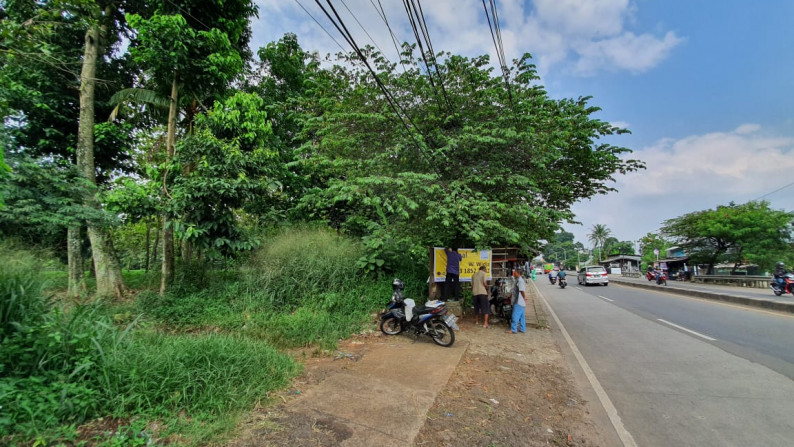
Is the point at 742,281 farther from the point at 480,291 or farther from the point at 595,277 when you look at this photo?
the point at 480,291

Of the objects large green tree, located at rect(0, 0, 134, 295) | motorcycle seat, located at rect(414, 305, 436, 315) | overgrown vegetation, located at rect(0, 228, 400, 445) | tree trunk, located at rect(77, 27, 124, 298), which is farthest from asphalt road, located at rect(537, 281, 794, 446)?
tree trunk, located at rect(77, 27, 124, 298)

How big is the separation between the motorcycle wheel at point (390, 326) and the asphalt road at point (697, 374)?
3800 mm

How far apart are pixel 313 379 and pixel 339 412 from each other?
1.09 metres

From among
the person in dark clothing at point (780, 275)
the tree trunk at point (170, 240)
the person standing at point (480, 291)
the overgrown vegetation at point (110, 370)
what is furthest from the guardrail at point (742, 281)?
the tree trunk at point (170, 240)

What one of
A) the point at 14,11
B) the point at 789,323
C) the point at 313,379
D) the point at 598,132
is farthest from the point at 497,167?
the point at 14,11

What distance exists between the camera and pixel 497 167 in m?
8.65

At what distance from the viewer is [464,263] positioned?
30.5ft

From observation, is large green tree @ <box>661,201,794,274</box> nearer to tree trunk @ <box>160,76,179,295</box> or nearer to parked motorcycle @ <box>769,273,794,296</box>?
parked motorcycle @ <box>769,273,794,296</box>

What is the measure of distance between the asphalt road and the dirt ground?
0.63m

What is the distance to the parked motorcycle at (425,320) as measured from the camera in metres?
6.69

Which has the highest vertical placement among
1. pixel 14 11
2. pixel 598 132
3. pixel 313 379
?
pixel 14 11

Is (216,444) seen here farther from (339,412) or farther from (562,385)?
(562,385)

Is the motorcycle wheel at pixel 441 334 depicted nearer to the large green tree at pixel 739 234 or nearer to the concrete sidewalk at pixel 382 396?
the concrete sidewalk at pixel 382 396

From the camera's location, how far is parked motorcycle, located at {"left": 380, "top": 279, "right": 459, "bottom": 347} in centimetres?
A: 669
